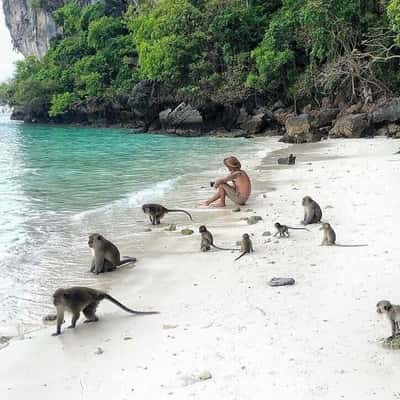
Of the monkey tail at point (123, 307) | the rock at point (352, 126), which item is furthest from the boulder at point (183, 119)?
the monkey tail at point (123, 307)

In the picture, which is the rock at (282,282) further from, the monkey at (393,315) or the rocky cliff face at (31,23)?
the rocky cliff face at (31,23)

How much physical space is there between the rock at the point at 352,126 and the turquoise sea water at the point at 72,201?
462 cm

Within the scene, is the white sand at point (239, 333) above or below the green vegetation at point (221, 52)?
below

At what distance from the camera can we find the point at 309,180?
14.7m

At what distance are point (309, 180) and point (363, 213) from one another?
16.1ft

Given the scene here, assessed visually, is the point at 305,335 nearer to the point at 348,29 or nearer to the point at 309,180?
the point at 309,180

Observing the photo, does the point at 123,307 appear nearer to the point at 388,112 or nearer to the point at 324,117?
the point at 388,112

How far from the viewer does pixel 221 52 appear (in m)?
43.1

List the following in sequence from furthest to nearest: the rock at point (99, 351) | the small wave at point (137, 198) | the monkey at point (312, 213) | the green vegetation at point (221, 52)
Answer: the green vegetation at point (221, 52)
the small wave at point (137, 198)
the monkey at point (312, 213)
the rock at point (99, 351)

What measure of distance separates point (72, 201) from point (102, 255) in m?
6.97

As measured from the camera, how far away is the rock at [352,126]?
27.1 metres

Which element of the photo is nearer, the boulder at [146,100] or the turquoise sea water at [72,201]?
the turquoise sea water at [72,201]

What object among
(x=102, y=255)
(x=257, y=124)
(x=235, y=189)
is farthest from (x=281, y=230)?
(x=257, y=124)

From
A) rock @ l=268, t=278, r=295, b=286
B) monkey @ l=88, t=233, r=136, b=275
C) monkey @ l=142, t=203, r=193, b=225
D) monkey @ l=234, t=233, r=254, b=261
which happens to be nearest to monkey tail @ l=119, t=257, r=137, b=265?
monkey @ l=88, t=233, r=136, b=275
